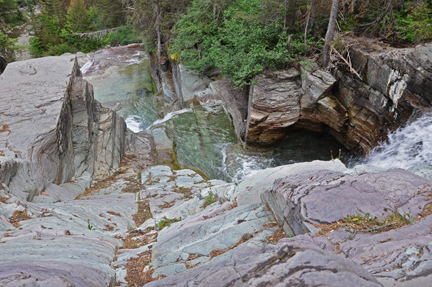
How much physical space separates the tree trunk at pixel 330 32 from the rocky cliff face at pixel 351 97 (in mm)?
483

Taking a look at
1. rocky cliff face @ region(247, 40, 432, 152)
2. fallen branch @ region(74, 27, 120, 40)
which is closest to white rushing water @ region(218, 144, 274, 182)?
rocky cliff face @ region(247, 40, 432, 152)

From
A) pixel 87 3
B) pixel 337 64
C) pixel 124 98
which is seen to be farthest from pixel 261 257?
pixel 87 3

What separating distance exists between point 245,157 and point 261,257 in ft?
32.1

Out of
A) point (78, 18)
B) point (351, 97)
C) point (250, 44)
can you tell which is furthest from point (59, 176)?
point (78, 18)

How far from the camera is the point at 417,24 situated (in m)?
9.91

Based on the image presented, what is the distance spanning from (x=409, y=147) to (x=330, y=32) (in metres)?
5.52

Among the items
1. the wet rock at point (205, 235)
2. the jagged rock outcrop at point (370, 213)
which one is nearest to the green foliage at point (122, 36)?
the wet rock at point (205, 235)

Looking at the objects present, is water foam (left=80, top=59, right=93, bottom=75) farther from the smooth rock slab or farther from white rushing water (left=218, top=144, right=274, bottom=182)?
the smooth rock slab

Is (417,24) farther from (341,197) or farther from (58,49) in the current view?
(58,49)

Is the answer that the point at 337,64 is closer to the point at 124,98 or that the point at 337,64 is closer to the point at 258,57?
the point at 258,57

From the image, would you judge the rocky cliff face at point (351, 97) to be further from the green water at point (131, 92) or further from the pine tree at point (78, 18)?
the pine tree at point (78, 18)

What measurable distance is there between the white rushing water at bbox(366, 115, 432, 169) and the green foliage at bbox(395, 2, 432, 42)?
10.1ft

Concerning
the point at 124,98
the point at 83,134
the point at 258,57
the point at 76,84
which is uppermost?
the point at 258,57

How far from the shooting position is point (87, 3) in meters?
38.6
